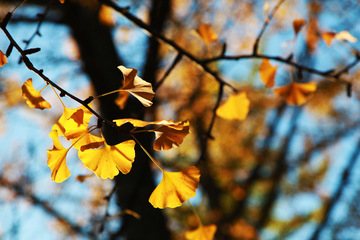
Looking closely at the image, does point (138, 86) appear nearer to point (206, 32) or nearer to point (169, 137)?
point (169, 137)

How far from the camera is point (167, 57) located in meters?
2.43

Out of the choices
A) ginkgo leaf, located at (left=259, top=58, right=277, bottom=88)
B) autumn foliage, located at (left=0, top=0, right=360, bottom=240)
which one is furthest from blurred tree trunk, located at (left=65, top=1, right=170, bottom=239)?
ginkgo leaf, located at (left=259, top=58, right=277, bottom=88)

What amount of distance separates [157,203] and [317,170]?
10.4ft

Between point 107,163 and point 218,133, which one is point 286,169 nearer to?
point 218,133

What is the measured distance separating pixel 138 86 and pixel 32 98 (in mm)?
161

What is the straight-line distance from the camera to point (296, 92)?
729mm

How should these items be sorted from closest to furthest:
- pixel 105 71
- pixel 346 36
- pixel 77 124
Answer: pixel 77 124 → pixel 346 36 → pixel 105 71

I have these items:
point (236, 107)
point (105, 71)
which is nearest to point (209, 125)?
point (236, 107)

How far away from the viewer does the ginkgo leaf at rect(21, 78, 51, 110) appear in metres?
0.39

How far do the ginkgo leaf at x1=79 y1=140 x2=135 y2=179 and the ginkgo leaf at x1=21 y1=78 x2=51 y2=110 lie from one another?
91 mm

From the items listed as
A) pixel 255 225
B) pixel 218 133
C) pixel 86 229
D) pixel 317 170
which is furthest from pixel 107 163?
pixel 317 170

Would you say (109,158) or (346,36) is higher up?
(346,36)

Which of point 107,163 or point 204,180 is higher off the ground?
point 107,163

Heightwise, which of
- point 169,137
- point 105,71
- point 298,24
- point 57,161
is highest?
point 298,24
